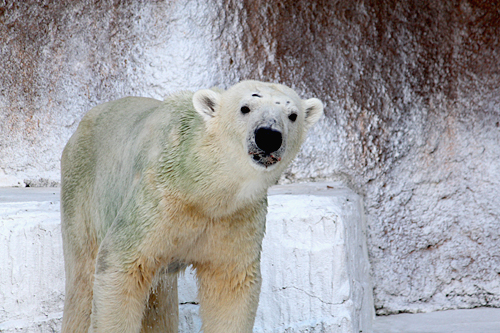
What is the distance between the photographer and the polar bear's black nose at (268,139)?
183 centimetres

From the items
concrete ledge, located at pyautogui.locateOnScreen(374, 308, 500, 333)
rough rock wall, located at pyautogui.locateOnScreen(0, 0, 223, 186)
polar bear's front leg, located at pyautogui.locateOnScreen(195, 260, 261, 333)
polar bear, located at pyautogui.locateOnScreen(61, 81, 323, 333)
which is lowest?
concrete ledge, located at pyautogui.locateOnScreen(374, 308, 500, 333)

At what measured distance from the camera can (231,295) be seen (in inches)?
85.9

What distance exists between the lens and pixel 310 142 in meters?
3.77

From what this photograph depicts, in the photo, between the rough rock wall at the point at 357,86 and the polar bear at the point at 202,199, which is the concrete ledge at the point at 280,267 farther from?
the polar bear at the point at 202,199

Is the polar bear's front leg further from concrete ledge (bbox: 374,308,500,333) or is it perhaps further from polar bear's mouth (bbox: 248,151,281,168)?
concrete ledge (bbox: 374,308,500,333)

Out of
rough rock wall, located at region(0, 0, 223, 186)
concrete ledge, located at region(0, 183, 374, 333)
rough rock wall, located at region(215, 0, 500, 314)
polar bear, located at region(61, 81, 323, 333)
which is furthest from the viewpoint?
rough rock wall, located at region(0, 0, 223, 186)

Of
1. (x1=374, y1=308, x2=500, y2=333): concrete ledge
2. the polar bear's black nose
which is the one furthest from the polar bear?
(x1=374, y1=308, x2=500, y2=333): concrete ledge

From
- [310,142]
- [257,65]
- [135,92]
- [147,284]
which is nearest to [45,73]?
[135,92]

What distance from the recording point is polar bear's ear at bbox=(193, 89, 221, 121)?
2.04 metres

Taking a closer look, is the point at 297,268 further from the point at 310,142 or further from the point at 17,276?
the point at 17,276

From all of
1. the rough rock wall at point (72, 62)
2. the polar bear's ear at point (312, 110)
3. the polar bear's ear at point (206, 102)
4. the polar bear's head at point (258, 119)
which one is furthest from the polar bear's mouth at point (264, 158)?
the rough rock wall at point (72, 62)

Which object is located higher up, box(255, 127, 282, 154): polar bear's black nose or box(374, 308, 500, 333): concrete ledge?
box(255, 127, 282, 154): polar bear's black nose

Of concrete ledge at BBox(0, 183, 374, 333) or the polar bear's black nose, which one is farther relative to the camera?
concrete ledge at BBox(0, 183, 374, 333)

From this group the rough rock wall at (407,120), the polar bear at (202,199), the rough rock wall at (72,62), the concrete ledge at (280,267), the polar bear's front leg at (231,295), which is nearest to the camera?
the polar bear at (202,199)
